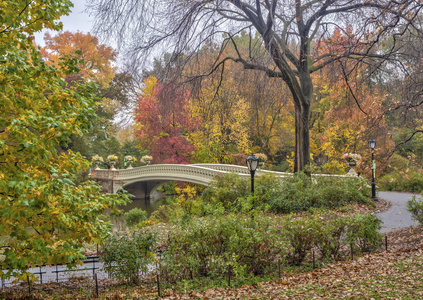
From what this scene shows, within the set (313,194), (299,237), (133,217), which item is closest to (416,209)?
(313,194)

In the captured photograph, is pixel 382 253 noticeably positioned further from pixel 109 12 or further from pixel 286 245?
pixel 109 12

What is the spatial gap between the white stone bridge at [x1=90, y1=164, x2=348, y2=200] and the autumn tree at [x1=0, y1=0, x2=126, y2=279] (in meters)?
11.2

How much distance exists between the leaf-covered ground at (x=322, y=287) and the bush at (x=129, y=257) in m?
0.27

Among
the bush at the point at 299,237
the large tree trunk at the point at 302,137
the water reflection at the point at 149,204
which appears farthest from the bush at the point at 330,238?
the water reflection at the point at 149,204

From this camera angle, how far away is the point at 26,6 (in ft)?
15.0

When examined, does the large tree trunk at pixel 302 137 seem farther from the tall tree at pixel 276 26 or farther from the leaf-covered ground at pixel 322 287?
the leaf-covered ground at pixel 322 287

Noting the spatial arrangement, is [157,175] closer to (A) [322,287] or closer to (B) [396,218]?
(B) [396,218]

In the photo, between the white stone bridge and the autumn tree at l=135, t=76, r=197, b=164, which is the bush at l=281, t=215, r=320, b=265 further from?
the autumn tree at l=135, t=76, r=197, b=164

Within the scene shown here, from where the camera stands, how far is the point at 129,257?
620 centimetres

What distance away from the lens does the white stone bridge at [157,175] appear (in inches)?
773

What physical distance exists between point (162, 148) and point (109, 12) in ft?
56.8

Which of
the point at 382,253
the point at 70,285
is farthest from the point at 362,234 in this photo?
the point at 70,285

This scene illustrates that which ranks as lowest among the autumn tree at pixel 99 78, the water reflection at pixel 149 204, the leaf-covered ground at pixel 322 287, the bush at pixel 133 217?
the water reflection at pixel 149 204

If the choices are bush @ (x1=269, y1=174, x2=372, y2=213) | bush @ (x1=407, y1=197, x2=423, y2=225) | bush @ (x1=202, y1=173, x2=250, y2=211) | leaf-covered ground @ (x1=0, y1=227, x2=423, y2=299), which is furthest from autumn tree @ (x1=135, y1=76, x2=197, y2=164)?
leaf-covered ground @ (x1=0, y1=227, x2=423, y2=299)
